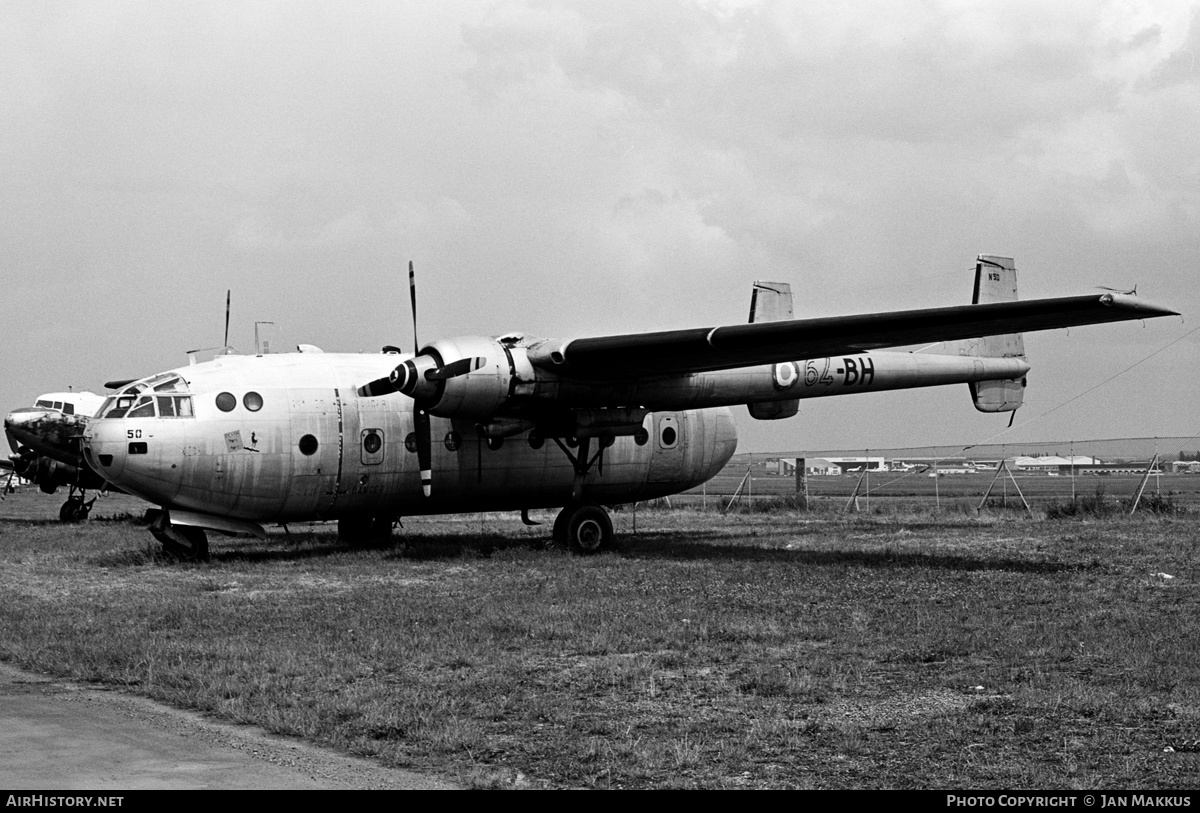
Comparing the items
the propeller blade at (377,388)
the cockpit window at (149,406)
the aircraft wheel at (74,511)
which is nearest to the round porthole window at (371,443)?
the propeller blade at (377,388)

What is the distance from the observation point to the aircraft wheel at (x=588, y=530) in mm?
24016

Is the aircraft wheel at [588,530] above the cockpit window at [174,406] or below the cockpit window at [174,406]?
below

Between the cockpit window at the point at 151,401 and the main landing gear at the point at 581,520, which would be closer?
the cockpit window at the point at 151,401

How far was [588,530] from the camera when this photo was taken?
24266 millimetres

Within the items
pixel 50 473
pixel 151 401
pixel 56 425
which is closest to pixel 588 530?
pixel 151 401

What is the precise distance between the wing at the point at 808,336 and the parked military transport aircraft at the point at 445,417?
0.04m

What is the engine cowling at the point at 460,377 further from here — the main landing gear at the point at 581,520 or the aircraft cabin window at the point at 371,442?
the main landing gear at the point at 581,520

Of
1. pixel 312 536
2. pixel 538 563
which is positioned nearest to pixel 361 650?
pixel 538 563

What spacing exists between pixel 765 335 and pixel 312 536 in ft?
45.4

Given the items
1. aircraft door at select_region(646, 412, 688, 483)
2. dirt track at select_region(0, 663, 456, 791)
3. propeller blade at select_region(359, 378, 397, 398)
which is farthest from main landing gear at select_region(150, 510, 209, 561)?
dirt track at select_region(0, 663, 456, 791)

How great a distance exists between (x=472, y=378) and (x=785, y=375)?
716cm

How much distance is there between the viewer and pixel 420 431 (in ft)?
74.8

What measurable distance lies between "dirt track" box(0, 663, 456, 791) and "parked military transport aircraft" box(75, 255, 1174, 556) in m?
11.5
